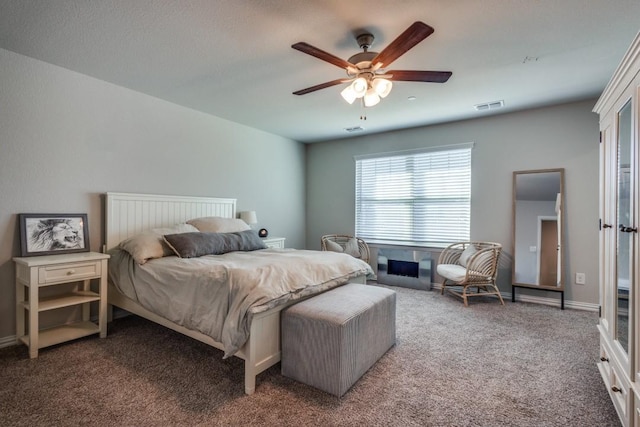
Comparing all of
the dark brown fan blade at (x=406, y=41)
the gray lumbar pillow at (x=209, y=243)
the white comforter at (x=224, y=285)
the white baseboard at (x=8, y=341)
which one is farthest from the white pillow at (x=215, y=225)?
the dark brown fan blade at (x=406, y=41)

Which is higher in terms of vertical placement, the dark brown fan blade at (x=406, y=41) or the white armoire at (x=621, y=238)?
the dark brown fan blade at (x=406, y=41)

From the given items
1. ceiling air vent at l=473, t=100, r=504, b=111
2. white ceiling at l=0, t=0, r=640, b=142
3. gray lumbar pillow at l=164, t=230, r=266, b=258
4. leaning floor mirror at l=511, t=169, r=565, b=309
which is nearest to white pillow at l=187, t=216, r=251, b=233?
gray lumbar pillow at l=164, t=230, r=266, b=258

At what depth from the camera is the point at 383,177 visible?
5.14 metres

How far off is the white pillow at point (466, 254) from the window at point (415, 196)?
0.91 feet

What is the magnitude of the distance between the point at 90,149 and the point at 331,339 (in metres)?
2.99

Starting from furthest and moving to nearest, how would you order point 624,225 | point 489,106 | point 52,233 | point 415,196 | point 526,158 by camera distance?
point 415,196, point 526,158, point 489,106, point 52,233, point 624,225

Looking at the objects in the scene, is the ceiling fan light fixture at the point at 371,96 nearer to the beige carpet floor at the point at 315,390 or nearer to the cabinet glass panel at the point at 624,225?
the cabinet glass panel at the point at 624,225

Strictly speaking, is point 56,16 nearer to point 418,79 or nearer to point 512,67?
point 418,79

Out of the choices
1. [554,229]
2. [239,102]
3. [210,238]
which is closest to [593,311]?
[554,229]

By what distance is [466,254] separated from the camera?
4.13 m

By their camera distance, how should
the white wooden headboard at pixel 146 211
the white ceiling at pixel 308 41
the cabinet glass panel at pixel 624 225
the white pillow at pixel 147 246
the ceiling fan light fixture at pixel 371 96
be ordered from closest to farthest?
1. the cabinet glass panel at pixel 624 225
2. the white ceiling at pixel 308 41
3. the ceiling fan light fixture at pixel 371 96
4. the white pillow at pixel 147 246
5. the white wooden headboard at pixel 146 211

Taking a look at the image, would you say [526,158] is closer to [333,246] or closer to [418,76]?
[418,76]

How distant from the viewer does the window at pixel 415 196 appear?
14.6 ft

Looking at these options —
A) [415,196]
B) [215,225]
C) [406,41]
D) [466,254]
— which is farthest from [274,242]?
[406,41]
